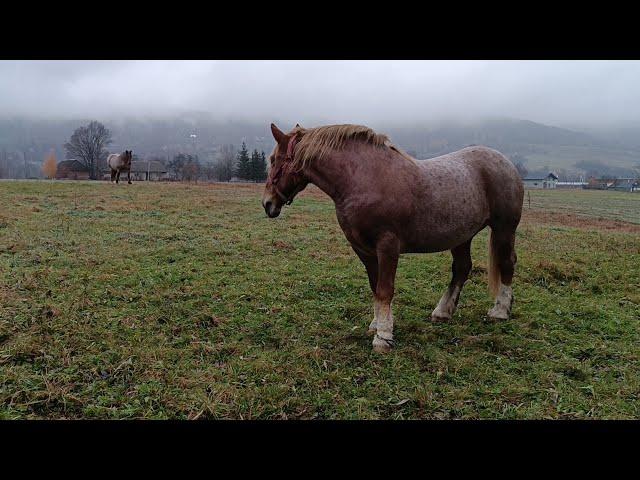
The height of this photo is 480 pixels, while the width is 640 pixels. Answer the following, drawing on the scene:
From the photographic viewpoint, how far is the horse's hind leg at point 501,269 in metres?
5.57

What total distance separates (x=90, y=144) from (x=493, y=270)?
44.1 meters

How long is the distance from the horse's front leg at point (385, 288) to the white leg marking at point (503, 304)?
77.5 inches

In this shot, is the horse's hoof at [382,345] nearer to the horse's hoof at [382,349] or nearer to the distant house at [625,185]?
the horse's hoof at [382,349]

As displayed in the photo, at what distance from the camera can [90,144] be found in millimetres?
40438

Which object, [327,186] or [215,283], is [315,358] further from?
[215,283]

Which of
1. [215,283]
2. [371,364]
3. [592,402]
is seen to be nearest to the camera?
[592,402]

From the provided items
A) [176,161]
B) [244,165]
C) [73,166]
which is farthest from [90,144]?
[244,165]

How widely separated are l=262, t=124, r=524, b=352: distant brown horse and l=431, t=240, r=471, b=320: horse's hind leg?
703mm

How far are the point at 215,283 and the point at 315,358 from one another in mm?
3068

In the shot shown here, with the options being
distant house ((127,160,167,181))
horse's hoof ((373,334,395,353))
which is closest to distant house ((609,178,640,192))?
distant house ((127,160,167,181))

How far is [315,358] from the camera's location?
4371 millimetres
